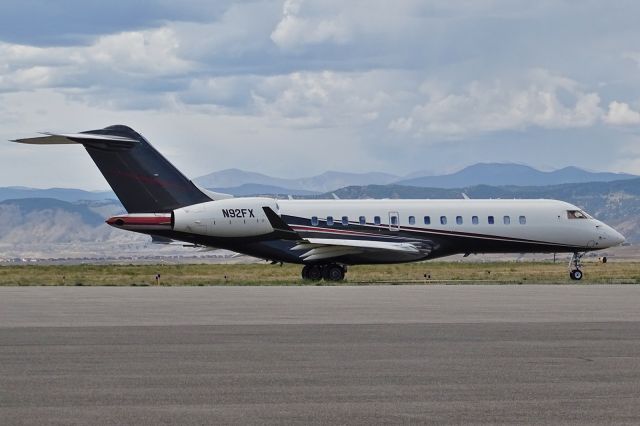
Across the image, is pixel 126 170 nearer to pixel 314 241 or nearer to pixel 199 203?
pixel 199 203

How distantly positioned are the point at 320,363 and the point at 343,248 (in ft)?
102

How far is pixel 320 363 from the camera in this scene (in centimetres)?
1650

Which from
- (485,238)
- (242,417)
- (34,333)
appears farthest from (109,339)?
(485,238)

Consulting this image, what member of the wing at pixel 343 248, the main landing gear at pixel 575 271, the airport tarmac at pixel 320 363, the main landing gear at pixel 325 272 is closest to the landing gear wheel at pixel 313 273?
the main landing gear at pixel 325 272

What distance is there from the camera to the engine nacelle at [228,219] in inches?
1873

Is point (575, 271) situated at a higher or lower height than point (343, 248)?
lower

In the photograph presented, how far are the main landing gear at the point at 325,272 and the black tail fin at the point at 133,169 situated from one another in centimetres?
570

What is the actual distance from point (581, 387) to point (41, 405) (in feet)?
19.7

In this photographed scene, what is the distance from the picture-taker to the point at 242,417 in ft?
39.4

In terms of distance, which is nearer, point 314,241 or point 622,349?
point 622,349

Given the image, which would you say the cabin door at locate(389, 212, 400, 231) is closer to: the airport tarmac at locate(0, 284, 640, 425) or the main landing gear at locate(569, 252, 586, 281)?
the main landing gear at locate(569, 252, 586, 281)

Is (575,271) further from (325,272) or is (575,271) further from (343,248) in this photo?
(325,272)

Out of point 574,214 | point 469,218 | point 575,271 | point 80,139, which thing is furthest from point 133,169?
point 574,214

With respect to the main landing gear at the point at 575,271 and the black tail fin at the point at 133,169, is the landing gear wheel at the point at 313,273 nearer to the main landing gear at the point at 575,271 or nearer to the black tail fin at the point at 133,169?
the black tail fin at the point at 133,169
